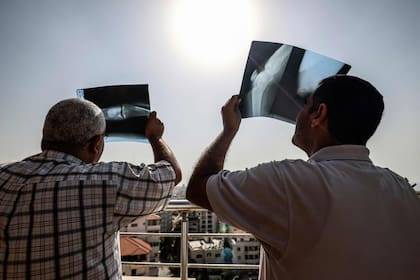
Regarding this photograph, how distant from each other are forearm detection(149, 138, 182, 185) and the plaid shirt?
0.38 feet

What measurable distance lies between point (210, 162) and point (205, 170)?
0.10ft

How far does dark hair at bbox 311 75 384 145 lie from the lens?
646 mm

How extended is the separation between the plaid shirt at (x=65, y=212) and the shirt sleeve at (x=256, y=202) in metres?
0.26

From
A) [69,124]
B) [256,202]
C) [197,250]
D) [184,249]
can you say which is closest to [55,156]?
[69,124]

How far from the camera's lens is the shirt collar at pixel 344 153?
63cm

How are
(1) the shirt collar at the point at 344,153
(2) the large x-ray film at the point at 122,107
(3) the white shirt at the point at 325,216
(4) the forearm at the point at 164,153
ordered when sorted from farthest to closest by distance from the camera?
(2) the large x-ray film at the point at 122,107
(4) the forearm at the point at 164,153
(1) the shirt collar at the point at 344,153
(3) the white shirt at the point at 325,216

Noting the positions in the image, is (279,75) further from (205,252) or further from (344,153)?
(205,252)

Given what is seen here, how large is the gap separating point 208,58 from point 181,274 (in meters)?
1.40

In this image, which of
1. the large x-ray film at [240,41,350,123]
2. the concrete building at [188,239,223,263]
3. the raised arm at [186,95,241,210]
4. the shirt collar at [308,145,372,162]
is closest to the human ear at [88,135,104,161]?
the raised arm at [186,95,241,210]

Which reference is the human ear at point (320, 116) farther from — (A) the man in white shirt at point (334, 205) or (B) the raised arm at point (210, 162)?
(B) the raised arm at point (210, 162)

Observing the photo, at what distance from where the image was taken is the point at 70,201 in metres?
0.67

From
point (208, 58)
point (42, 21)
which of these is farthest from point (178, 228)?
point (42, 21)

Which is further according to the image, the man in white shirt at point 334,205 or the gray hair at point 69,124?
the gray hair at point 69,124

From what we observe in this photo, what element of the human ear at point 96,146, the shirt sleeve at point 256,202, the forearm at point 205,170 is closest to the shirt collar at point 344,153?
the shirt sleeve at point 256,202
